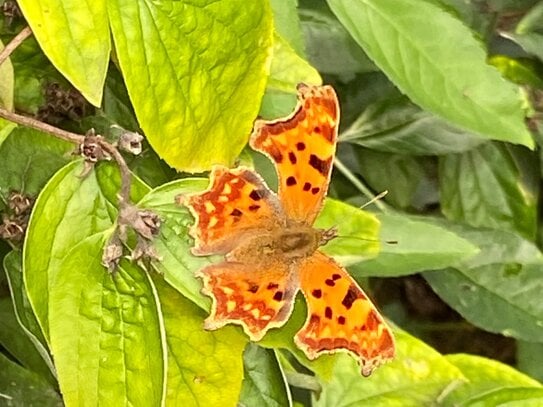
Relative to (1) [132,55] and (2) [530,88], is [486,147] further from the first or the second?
(1) [132,55]

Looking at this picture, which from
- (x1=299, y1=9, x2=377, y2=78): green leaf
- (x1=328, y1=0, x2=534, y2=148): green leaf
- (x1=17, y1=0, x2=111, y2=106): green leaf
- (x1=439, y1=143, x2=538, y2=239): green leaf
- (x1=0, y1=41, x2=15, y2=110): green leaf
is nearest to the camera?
(x1=17, y1=0, x2=111, y2=106): green leaf

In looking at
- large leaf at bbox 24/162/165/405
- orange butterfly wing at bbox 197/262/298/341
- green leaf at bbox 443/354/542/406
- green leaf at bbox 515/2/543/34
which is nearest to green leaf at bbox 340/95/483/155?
green leaf at bbox 515/2/543/34

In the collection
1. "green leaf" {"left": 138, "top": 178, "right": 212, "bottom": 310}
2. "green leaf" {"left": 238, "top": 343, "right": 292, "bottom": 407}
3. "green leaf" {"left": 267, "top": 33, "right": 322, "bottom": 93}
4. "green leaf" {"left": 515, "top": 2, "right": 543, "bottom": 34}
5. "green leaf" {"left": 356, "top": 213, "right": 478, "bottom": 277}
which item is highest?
"green leaf" {"left": 267, "top": 33, "right": 322, "bottom": 93}

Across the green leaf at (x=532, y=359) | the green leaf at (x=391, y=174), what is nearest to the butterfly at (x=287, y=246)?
the green leaf at (x=391, y=174)

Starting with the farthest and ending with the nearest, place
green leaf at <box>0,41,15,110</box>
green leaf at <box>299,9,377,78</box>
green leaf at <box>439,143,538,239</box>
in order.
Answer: green leaf at <box>439,143,538,239</box>
green leaf at <box>299,9,377,78</box>
green leaf at <box>0,41,15,110</box>

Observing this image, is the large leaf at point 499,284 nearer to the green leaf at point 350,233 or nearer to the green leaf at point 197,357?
the green leaf at point 350,233

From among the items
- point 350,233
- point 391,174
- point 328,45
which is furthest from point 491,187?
point 350,233

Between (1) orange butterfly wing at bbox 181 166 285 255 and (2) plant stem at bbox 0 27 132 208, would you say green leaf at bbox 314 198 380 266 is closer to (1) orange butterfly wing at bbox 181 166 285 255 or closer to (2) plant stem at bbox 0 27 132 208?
(1) orange butterfly wing at bbox 181 166 285 255
